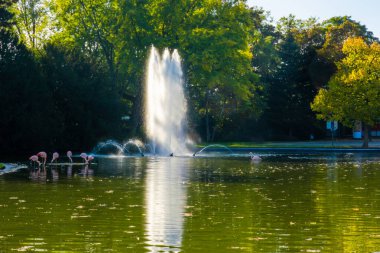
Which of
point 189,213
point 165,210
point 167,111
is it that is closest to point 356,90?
point 167,111

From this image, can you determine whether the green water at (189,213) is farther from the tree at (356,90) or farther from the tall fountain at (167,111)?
the tree at (356,90)

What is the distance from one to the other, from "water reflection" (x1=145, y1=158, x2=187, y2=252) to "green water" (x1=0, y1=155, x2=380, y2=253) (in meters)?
0.02

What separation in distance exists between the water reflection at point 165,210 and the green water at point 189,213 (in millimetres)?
20

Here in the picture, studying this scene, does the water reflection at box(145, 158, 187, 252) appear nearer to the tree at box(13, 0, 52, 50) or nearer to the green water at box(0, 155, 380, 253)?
the green water at box(0, 155, 380, 253)

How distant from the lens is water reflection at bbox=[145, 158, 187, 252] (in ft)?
44.4

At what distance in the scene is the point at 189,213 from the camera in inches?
704

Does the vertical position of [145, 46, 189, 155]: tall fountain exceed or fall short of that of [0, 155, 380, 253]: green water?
it exceeds it

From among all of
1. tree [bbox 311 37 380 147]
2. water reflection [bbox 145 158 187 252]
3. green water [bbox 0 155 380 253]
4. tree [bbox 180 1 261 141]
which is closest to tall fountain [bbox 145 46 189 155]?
tree [bbox 180 1 261 141]

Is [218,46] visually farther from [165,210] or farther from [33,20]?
[165,210]

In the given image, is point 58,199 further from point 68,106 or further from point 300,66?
point 300,66

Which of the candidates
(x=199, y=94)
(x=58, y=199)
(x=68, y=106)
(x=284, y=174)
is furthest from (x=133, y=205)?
(x=199, y=94)

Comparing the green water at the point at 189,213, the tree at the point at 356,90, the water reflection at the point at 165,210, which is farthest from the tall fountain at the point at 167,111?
the green water at the point at 189,213

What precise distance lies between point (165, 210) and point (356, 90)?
173 ft

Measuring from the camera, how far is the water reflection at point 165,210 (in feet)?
44.4
